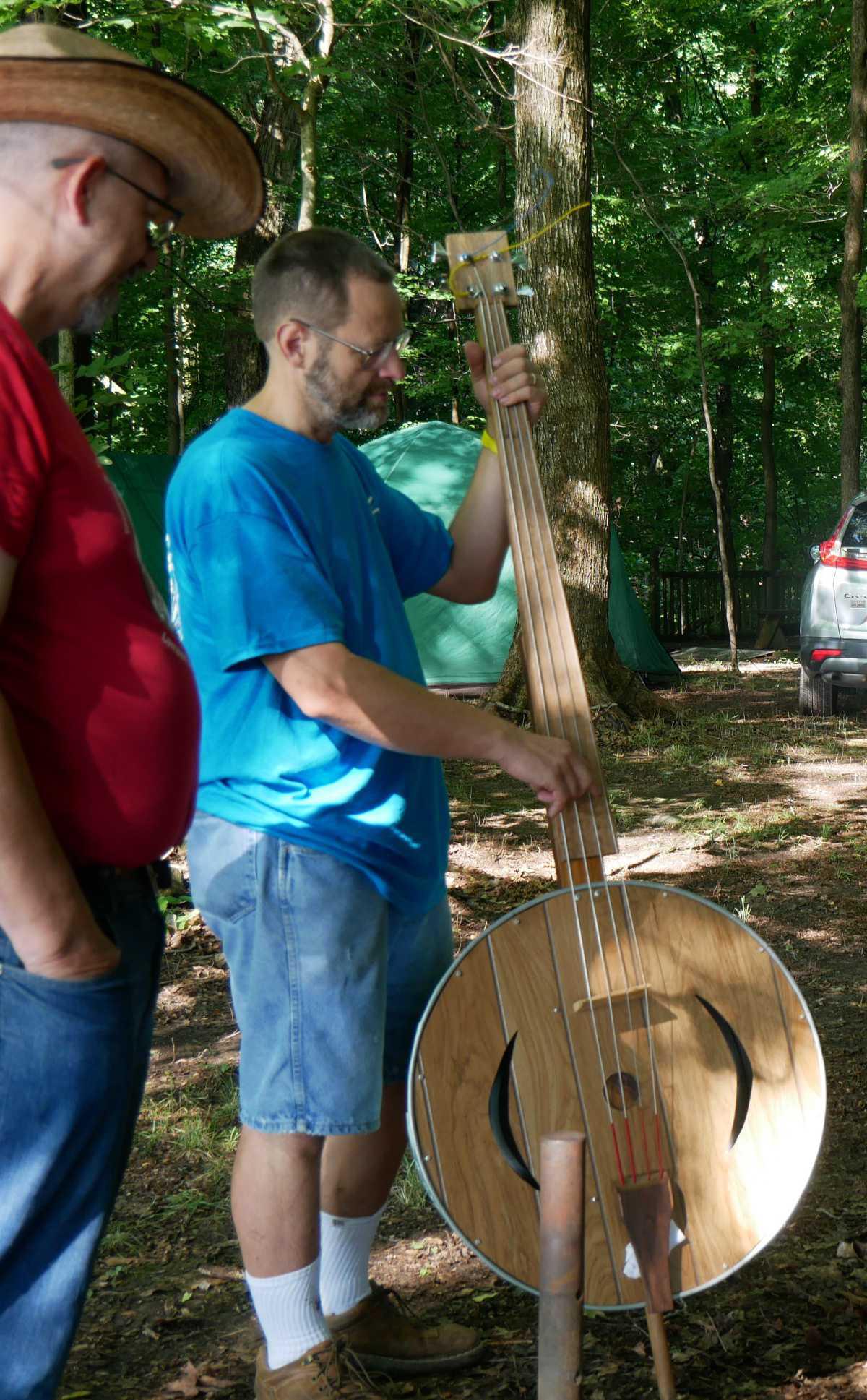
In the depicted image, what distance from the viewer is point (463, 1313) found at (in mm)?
2707

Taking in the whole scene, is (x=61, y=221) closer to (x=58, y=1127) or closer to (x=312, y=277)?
(x=312, y=277)

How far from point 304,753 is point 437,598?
8309mm

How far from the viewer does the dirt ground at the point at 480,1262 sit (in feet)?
8.10

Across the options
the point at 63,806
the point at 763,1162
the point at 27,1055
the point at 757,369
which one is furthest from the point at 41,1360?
the point at 757,369

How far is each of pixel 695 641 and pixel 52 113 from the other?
17483 millimetres

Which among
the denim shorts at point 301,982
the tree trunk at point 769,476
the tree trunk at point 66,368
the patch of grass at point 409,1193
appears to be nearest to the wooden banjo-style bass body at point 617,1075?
the denim shorts at point 301,982

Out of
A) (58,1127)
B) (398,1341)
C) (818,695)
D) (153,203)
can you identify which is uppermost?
(153,203)

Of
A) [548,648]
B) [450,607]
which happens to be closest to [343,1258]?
[548,648]

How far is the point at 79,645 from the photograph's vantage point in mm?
1414

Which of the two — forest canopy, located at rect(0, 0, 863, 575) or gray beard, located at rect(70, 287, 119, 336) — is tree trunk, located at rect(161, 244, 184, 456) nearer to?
forest canopy, located at rect(0, 0, 863, 575)

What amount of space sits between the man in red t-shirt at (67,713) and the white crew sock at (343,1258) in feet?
3.08

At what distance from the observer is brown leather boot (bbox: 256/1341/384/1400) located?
2.13m

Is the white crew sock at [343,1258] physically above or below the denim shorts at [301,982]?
below

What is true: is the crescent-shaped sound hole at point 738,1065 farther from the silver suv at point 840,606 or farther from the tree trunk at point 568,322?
the silver suv at point 840,606
